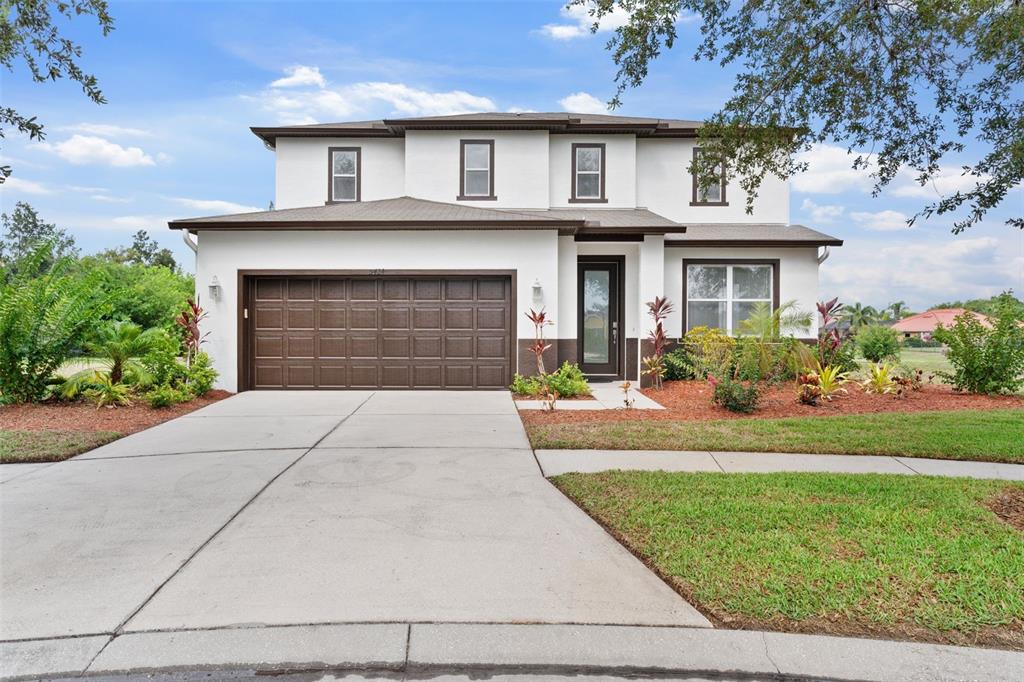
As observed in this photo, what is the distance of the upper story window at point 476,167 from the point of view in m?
15.4

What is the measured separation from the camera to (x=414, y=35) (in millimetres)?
10961

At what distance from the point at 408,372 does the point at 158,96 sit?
726 centimetres

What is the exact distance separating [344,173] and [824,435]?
13385 mm

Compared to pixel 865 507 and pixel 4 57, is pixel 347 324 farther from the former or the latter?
pixel 865 507

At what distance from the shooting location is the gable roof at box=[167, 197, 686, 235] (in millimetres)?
11984

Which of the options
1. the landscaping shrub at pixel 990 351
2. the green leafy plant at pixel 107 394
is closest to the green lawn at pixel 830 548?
the landscaping shrub at pixel 990 351

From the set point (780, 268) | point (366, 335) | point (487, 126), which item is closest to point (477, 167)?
point (487, 126)

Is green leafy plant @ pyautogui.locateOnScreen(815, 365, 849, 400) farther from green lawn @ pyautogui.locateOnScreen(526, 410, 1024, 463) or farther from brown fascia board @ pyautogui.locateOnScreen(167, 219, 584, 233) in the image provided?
A: brown fascia board @ pyautogui.locateOnScreen(167, 219, 584, 233)

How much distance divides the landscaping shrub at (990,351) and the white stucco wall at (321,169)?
13249mm

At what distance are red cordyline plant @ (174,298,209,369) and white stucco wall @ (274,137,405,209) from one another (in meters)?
5.04

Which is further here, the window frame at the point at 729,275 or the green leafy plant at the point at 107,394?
the window frame at the point at 729,275

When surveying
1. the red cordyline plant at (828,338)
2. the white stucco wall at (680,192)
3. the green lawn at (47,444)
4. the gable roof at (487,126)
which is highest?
the gable roof at (487,126)

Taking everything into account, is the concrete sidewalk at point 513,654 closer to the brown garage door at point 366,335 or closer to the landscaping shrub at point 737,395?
the landscaping shrub at point 737,395

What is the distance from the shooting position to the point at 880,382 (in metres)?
11.3
